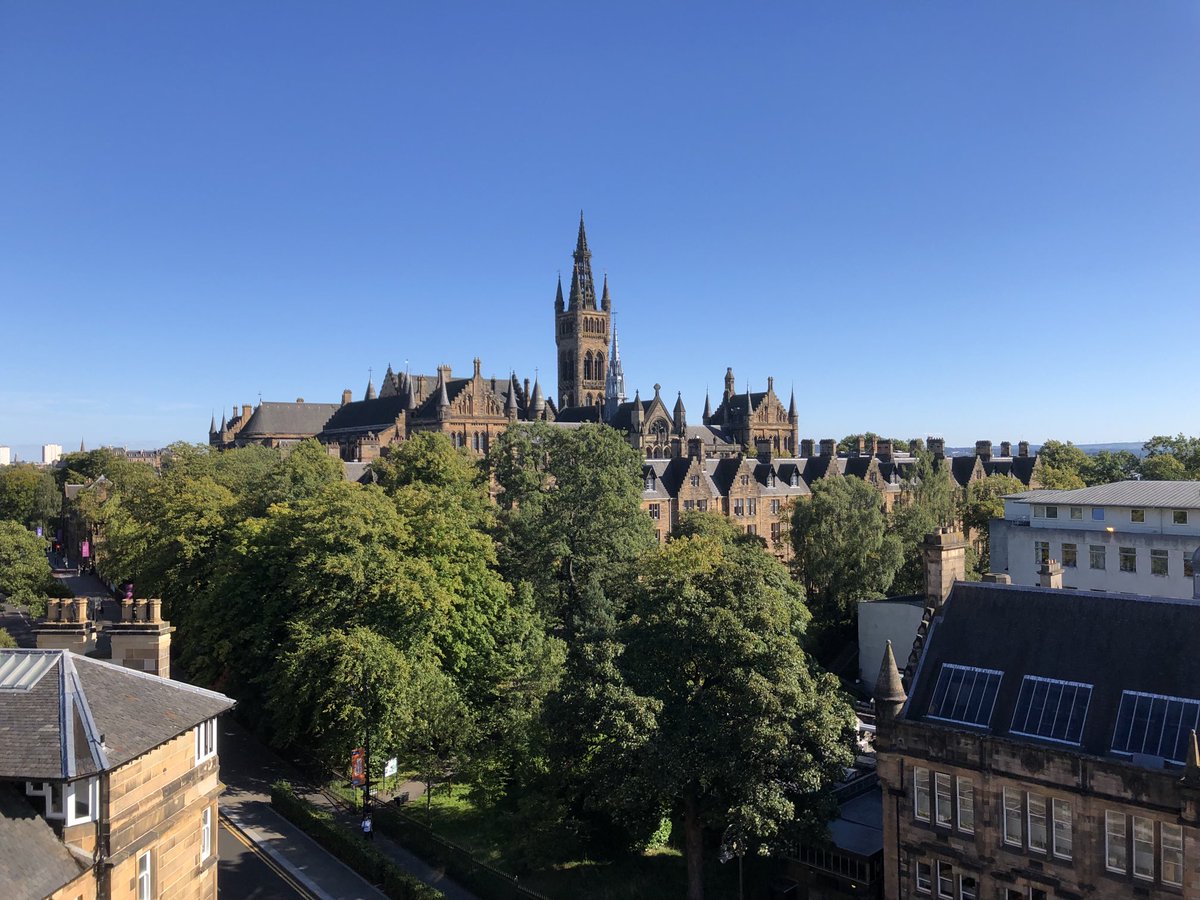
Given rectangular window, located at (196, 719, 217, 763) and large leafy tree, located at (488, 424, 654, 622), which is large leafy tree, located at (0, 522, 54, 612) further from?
rectangular window, located at (196, 719, 217, 763)

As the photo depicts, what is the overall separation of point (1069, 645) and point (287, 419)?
391 ft

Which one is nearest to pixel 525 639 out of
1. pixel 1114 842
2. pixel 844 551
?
pixel 1114 842

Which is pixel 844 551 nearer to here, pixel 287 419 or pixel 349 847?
pixel 349 847

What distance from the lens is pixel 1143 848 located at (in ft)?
73.2

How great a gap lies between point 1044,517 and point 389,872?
41.1 m

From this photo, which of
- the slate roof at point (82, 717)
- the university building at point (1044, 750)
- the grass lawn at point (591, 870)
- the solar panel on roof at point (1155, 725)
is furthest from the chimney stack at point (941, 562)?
the slate roof at point (82, 717)

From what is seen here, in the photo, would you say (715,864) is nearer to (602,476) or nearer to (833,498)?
(602,476)

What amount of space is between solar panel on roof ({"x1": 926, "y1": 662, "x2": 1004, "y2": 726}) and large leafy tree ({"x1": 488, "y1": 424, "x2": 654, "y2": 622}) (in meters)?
24.7

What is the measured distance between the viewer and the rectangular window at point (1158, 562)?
46.5m

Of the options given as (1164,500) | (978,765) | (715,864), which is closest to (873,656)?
(1164,500)

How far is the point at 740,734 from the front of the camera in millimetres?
26781

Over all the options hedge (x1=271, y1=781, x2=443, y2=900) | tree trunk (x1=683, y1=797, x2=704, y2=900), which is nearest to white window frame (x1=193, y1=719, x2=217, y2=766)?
hedge (x1=271, y1=781, x2=443, y2=900)

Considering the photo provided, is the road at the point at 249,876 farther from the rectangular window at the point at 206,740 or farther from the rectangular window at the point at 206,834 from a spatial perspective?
the rectangular window at the point at 206,740

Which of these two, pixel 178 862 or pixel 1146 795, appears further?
pixel 1146 795
